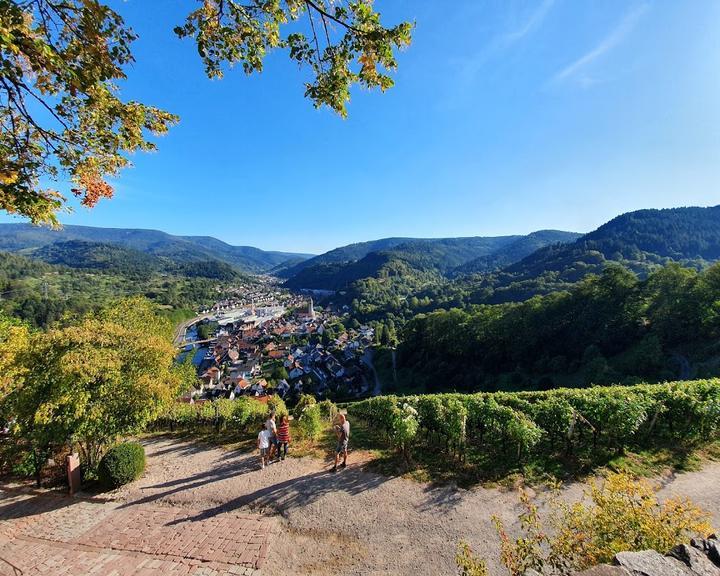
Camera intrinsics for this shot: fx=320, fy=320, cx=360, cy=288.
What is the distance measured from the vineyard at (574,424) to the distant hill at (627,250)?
93837mm

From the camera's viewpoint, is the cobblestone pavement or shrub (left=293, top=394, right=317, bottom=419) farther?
shrub (left=293, top=394, right=317, bottom=419)

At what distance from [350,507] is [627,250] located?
157921mm

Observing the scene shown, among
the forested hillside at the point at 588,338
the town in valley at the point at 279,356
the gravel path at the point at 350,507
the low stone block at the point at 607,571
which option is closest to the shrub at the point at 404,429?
the gravel path at the point at 350,507

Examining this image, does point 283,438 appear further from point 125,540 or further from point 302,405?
point 302,405

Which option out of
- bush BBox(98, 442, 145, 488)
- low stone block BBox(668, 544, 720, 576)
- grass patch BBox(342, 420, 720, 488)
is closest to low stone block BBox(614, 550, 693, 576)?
low stone block BBox(668, 544, 720, 576)

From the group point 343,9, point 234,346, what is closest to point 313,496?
point 343,9

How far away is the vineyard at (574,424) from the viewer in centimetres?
857

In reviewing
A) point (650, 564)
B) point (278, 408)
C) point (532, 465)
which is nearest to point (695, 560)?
point (650, 564)

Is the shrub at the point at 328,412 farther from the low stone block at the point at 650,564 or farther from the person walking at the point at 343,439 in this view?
the low stone block at the point at 650,564

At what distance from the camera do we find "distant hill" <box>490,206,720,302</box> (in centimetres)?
10274

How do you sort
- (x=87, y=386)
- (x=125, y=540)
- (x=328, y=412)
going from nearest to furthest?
(x=125, y=540)
(x=87, y=386)
(x=328, y=412)

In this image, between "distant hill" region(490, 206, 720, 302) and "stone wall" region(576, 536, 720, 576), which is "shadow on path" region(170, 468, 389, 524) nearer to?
"stone wall" region(576, 536, 720, 576)

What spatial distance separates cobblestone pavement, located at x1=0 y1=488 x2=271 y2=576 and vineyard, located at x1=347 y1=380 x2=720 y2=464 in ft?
15.2

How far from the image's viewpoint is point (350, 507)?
7.22m
